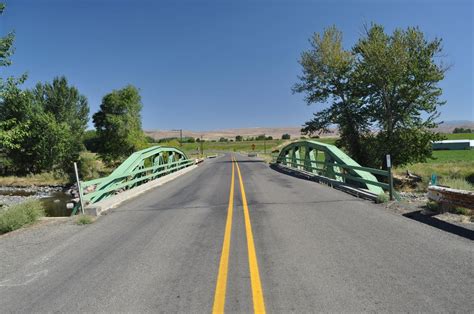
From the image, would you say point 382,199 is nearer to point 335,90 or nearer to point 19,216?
point 19,216

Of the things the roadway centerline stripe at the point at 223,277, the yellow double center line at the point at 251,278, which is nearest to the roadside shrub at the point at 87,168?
the roadway centerline stripe at the point at 223,277

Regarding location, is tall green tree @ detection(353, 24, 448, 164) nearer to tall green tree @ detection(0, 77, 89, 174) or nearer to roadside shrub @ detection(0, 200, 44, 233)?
roadside shrub @ detection(0, 200, 44, 233)

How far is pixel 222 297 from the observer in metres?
3.96

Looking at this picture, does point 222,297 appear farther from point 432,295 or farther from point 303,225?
point 303,225

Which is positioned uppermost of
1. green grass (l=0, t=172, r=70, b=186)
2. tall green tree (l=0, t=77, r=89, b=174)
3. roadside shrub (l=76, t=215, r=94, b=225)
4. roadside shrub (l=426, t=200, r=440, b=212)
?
tall green tree (l=0, t=77, r=89, b=174)

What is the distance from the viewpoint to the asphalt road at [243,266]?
3.86 m

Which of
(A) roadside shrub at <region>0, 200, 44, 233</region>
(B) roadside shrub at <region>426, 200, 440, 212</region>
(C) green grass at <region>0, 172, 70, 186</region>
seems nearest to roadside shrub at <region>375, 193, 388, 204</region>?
(B) roadside shrub at <region>426, 200, 440, 212</region>

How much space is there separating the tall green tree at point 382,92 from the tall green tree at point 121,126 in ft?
111

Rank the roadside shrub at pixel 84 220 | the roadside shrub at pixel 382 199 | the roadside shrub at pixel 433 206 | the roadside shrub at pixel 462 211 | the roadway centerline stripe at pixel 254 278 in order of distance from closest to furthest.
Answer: the roadway centerline stripe at pixel 254 278 → the roadside shrub at pixel 462 211 → the roadside shrub at pixel 433 206 → the roadside shrub at pixel 84 220 → the roadside shrub at pixel 382 199

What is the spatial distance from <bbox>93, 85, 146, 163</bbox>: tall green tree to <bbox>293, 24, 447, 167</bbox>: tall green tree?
33.8 metres

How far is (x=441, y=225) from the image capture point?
698 centimetres

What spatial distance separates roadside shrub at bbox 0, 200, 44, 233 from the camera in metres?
8.53

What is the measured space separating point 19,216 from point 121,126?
1930 inches

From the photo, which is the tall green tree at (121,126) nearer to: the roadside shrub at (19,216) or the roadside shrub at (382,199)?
the roadside shrub at (19,216)
